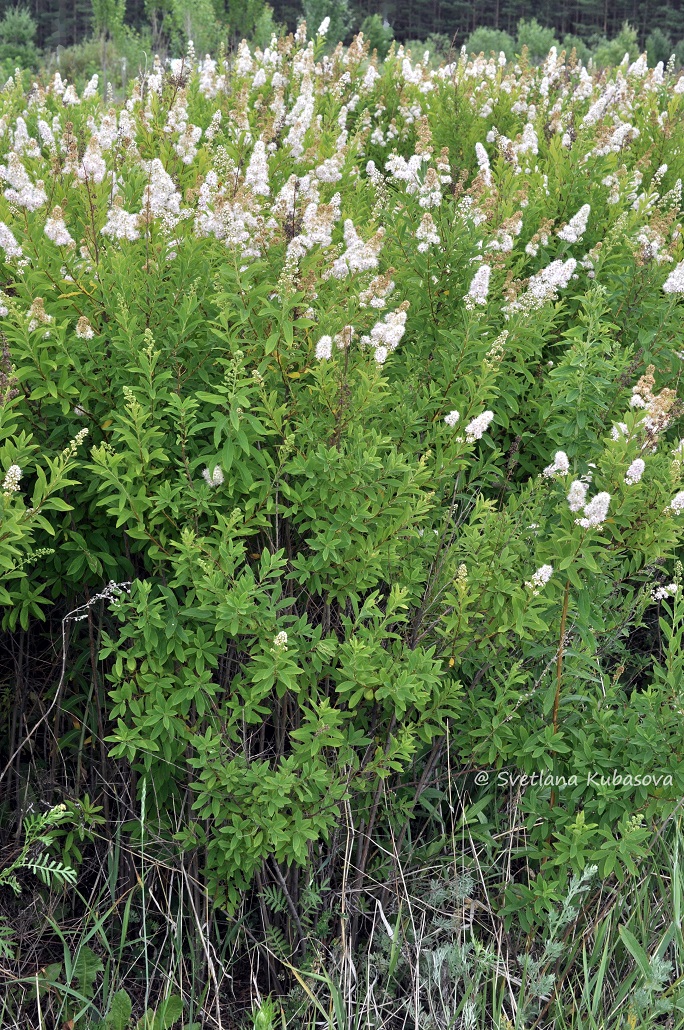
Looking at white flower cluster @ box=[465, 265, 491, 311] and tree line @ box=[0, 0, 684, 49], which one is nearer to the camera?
white flower cluster @ box=[465, 265, 491, 311]

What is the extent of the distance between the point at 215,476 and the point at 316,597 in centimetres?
77

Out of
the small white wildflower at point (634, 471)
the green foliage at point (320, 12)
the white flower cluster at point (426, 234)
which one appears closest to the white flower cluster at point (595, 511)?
the small white wildflower at point (634, 471)

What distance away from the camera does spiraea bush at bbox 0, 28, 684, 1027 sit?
2.53m

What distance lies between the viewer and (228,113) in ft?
17.1

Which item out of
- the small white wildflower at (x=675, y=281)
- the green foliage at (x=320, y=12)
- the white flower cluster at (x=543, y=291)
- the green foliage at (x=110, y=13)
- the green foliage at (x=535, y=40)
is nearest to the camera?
the white flower cluster at (x=543, y=291)

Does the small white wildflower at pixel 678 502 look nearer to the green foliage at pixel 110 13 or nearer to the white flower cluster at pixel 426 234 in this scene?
the white flower cluster at pixel 426 234

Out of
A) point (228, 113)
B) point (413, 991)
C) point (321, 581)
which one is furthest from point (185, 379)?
point (228, 113)

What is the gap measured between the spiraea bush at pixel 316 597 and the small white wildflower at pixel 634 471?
0.04 ft

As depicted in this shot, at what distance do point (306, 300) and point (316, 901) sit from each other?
1843 mm

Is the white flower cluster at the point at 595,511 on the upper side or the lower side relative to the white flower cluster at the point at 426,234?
lower

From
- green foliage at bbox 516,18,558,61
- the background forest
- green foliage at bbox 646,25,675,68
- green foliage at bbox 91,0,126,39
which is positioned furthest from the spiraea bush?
green foliage at bbox 516,18,558,61

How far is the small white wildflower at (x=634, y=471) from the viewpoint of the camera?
2.57 metres

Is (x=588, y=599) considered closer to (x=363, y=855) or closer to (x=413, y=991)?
(x=363, y=855)

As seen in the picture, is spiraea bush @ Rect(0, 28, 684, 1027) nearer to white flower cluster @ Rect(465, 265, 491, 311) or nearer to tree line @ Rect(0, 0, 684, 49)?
white flower cluster @ Rect(465, 265, 491, 311)
